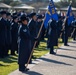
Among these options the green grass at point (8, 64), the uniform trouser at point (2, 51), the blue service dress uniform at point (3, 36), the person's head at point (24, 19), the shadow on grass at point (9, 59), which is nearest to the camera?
the person's head at point (24, 19)

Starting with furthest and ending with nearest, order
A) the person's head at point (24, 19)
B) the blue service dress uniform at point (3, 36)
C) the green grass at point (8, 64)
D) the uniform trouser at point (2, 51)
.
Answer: the uniform trouser at point (2, 51)
the blue service dress uniform at point (3, 36)
the green grass at point (8, 64)
the person's head at point (24, 19)

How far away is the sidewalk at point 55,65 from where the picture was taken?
1105 centimetres

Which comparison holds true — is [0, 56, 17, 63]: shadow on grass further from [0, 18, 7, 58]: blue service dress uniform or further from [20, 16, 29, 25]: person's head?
[20, 16, 29, 25]: person's head

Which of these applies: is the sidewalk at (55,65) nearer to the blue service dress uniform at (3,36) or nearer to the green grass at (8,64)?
the green grass at (8,64)

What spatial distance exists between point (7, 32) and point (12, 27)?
1.32 ft

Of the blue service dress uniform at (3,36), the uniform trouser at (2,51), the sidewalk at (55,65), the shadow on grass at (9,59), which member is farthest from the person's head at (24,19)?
the uniform trouser at (2,51)

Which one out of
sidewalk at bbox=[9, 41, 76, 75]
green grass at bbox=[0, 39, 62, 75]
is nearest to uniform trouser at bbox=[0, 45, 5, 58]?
green grass at bbox=[0, 39, 62, 75]

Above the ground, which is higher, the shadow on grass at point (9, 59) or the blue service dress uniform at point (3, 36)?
the blue service dress uniform at point (3, 36)

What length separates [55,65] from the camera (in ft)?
40.3

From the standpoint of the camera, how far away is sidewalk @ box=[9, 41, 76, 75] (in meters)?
11.0

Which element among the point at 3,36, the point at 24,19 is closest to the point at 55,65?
the point at 24,19

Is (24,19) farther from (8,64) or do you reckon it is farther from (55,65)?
(8,64)

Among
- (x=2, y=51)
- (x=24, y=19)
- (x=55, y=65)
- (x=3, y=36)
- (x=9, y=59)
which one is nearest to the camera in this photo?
(x=24, y=19)

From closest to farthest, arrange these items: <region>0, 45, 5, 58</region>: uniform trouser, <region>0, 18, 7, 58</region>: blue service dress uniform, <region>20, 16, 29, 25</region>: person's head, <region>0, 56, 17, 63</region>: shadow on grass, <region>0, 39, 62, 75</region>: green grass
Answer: <region>20, 16, 29, 25</region>: person's head < <region>0, 39, 62, 75</region>: green grass < <region>0, 56, 17, 63</region>: shadow on grass < <region>0, 18, 7, 58</region>: blue service dress uniform < <region>0, 45, 5, 58</region>: uniform trouser
